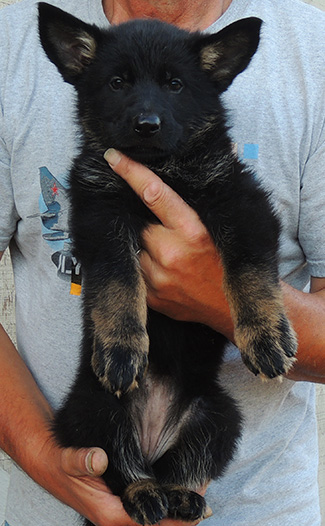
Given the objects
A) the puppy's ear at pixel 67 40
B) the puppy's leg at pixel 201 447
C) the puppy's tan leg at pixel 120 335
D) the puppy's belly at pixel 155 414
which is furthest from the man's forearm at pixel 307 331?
the puppy's ear at pixel 67 40

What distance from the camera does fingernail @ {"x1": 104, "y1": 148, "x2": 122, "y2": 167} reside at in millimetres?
2288

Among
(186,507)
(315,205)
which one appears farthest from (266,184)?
(186,507)

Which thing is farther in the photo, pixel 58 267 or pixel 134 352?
pixel 58 267

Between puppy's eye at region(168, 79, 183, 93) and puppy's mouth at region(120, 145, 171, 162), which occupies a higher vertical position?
puppy's eye at region(168, 79, 183, 93)

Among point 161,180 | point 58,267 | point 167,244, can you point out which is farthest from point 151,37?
point 58,267

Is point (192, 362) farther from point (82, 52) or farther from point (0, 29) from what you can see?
point (0, 29)

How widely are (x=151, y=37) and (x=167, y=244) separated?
725 mm

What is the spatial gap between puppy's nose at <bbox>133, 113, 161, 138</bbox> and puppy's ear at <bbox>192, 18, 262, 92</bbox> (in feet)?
1.31

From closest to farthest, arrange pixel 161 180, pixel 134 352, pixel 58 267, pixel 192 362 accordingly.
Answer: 1. pixel 134 352
2. pixel 161 180
3. pixel 192 362
4. pixel 58 267

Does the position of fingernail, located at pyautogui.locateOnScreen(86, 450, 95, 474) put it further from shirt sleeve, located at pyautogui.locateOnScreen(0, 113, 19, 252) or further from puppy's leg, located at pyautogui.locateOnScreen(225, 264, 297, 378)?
shirt sleeve, located at pyautogui.locateOnScreen(0, 113, 19, 252)

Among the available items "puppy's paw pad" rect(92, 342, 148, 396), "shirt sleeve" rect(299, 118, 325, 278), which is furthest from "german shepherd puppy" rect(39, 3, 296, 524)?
Result: "shirt sleeve" rect(299, 118, 325, 278)

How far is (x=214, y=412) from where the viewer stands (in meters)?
2.31

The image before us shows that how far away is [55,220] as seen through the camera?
2.56m

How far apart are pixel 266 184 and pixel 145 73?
0.59m
